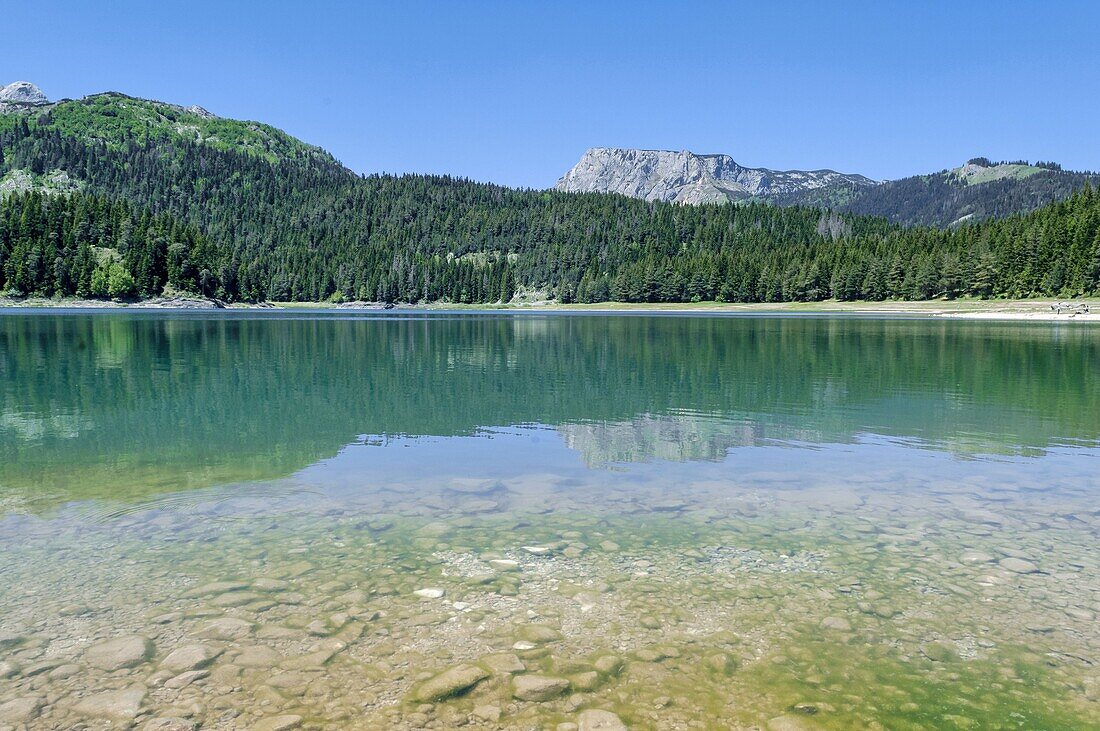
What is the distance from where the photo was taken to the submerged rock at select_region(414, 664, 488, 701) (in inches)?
240

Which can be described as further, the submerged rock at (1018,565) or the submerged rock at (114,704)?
the submerged rock at (1018,565)

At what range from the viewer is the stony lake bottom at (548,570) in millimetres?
6090

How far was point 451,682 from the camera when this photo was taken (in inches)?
248

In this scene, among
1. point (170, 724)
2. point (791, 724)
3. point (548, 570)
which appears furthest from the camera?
point (548, 570)

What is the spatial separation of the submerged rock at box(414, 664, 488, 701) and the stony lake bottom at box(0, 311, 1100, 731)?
1.0 inches

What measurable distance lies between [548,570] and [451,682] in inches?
113

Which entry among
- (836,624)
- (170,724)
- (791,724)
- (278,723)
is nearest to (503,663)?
(278,723)

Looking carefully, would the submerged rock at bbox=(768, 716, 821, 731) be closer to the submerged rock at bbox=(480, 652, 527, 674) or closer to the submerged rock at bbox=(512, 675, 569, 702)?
the submerged rock at bbox=(512, 675, 569, 702)

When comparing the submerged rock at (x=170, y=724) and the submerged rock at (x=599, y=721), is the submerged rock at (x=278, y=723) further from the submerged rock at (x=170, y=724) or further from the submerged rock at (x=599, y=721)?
the submerged rock at (x=599, y=721)

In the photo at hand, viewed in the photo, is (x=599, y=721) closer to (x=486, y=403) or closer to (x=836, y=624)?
(x=836, y=624)

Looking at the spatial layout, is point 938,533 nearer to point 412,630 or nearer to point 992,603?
point 992,603

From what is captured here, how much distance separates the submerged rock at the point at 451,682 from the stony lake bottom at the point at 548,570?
0.03 meters

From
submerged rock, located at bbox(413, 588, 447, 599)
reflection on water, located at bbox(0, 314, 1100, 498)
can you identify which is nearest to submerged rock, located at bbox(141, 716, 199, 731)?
submerged rock, located at bbox(413, 588, 447, 599)

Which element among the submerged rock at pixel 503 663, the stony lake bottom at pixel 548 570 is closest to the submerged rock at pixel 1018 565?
the stony lake bottom at pixel 548 570
